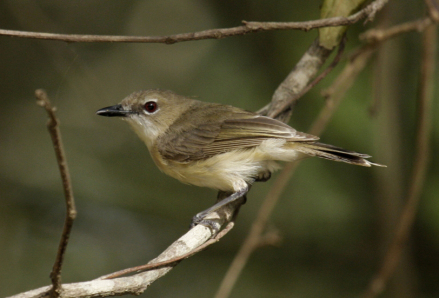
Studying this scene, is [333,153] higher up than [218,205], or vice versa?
[333,153]

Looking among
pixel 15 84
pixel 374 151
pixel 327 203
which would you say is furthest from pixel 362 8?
pixel 15 84

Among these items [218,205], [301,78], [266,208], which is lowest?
[218,205]

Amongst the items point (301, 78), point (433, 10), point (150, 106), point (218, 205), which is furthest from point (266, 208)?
point (433, 10)

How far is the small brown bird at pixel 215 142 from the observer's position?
3.72m

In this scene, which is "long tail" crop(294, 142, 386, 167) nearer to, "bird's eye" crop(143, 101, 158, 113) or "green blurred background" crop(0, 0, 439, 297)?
"green blurred background" crop(0, 0, 439, 297)

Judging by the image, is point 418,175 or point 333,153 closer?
point 333,153

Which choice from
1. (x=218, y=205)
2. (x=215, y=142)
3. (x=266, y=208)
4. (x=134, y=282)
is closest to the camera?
(x=134, y=282)

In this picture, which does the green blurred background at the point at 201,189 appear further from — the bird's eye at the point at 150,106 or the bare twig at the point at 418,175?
the bird's eye at the point at 150,106

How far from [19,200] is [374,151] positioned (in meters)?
3.70

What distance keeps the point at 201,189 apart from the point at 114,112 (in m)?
1.76

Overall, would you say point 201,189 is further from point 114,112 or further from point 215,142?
point 114,112

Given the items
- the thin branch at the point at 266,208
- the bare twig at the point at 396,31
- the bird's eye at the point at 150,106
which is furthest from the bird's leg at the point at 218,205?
the bare twig at the point at 396,31

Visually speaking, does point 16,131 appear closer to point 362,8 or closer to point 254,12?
point 254,12

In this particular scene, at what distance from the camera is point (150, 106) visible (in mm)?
4301
